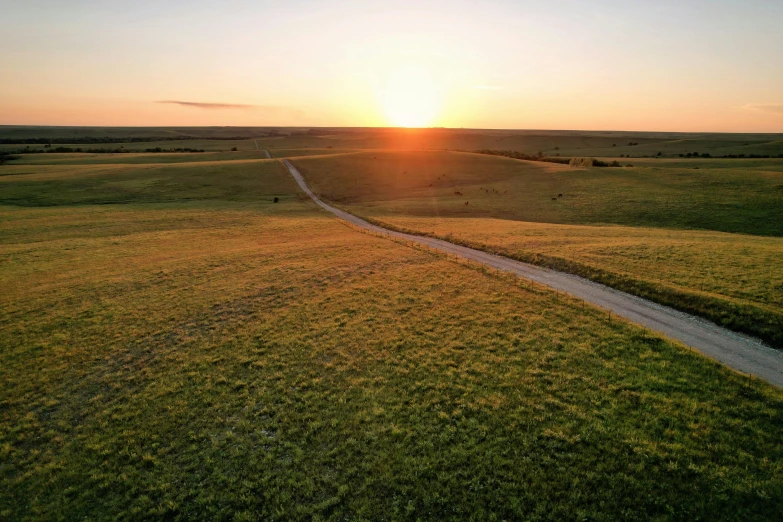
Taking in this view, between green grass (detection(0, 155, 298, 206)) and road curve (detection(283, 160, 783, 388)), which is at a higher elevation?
green grass (detection(0, 155, 298, 206))

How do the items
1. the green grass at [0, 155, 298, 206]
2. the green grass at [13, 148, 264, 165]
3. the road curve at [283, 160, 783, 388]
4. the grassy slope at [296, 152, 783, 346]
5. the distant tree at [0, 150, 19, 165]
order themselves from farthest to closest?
the green grass at [13, 148, 264, 165] < the distant tree at [0, 150, 19, 165] < the green grass at [0, 155, 298, 206] < the grassy slope at [296, 152, 783, 346] < the road curve at [283, 160, 783, 388]

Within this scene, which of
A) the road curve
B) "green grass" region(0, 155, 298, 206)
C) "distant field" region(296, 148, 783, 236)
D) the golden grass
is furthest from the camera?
"green grass" region(0, 155, 298, 206)

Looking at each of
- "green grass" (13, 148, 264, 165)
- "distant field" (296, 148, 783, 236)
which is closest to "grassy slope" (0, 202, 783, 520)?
"distant field" (296, 148, 783, 236)

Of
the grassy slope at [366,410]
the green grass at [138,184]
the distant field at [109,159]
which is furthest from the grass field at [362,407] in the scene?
the distant field at [109,159]

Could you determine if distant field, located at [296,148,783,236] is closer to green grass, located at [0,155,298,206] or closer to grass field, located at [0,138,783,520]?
green grass, located at [0,155,298,206]

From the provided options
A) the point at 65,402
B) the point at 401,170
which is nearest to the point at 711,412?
the point at 65,402
